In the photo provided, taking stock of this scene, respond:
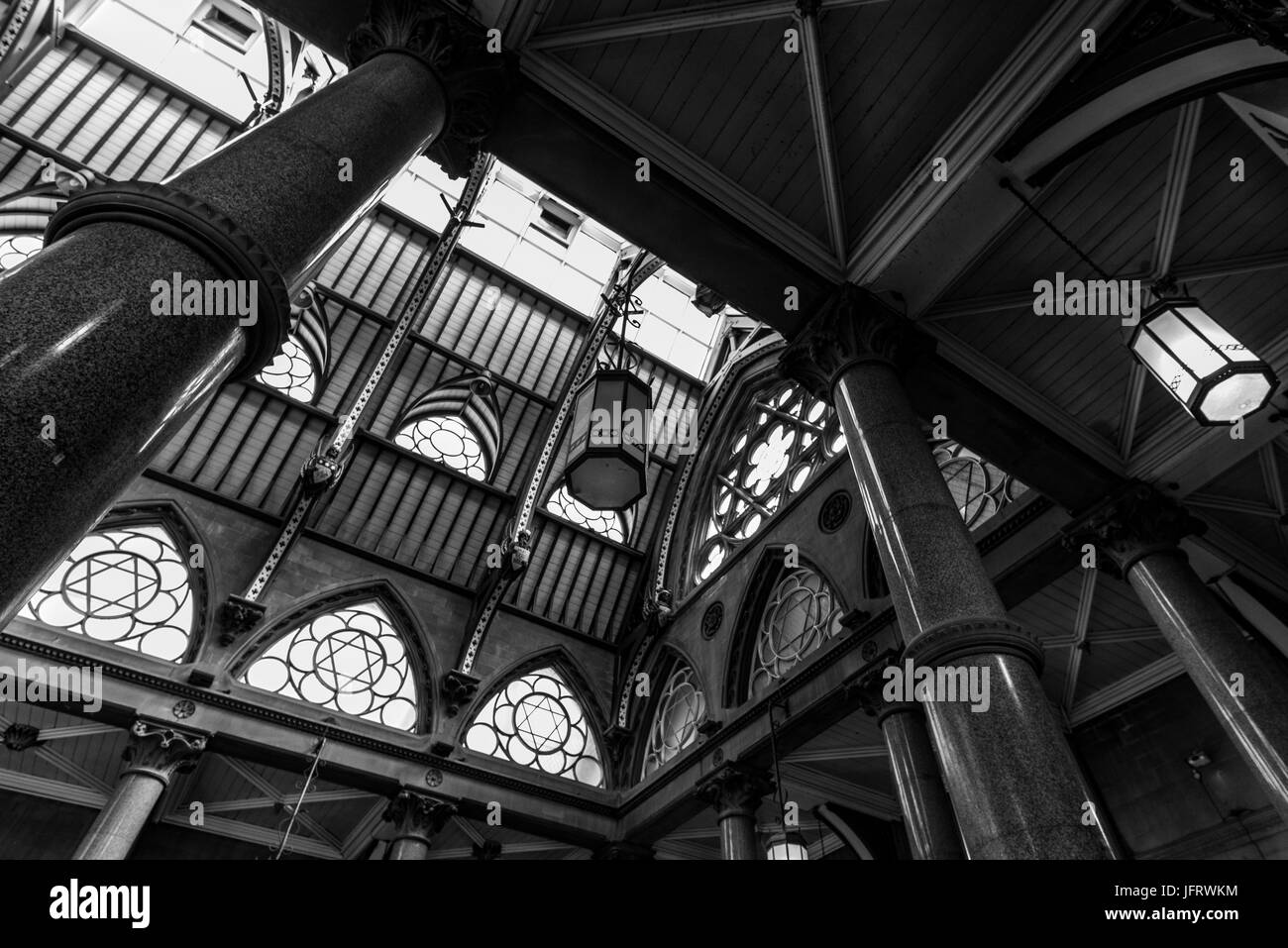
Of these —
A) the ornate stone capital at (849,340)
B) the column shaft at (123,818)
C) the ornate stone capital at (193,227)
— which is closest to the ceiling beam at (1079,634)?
the ornate stone capital at (849,340)

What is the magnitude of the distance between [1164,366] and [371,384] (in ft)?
44.0

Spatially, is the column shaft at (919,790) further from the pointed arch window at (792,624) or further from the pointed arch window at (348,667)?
the pointed arch window at (348,667)

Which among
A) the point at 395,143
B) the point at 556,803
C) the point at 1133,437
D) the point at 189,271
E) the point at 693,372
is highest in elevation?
the point at 693,372

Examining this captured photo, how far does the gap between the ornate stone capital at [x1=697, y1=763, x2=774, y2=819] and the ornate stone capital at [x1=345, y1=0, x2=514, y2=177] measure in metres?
9.69

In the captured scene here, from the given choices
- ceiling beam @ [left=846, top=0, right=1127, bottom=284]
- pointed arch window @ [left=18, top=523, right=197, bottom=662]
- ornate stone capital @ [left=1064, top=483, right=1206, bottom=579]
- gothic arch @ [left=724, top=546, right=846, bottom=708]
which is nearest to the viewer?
ceiling beam @ [left=846, top=0, right=1127, bottom=284]

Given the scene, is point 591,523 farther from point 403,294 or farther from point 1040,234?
point 1040,234

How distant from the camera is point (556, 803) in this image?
45.4 feet

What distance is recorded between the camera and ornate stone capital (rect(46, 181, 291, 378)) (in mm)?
2660

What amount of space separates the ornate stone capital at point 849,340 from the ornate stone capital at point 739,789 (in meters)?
7.31

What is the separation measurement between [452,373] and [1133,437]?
13.0 metres

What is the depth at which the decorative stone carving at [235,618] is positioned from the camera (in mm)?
12484

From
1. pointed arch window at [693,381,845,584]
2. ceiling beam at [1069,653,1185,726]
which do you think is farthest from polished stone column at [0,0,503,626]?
ceiling beam at [1069,653,1185,726]

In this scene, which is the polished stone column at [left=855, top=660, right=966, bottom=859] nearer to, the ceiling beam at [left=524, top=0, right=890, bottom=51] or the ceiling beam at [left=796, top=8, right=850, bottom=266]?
the ceiling beam at [left=796, top=8, right=850, bottom=266]
